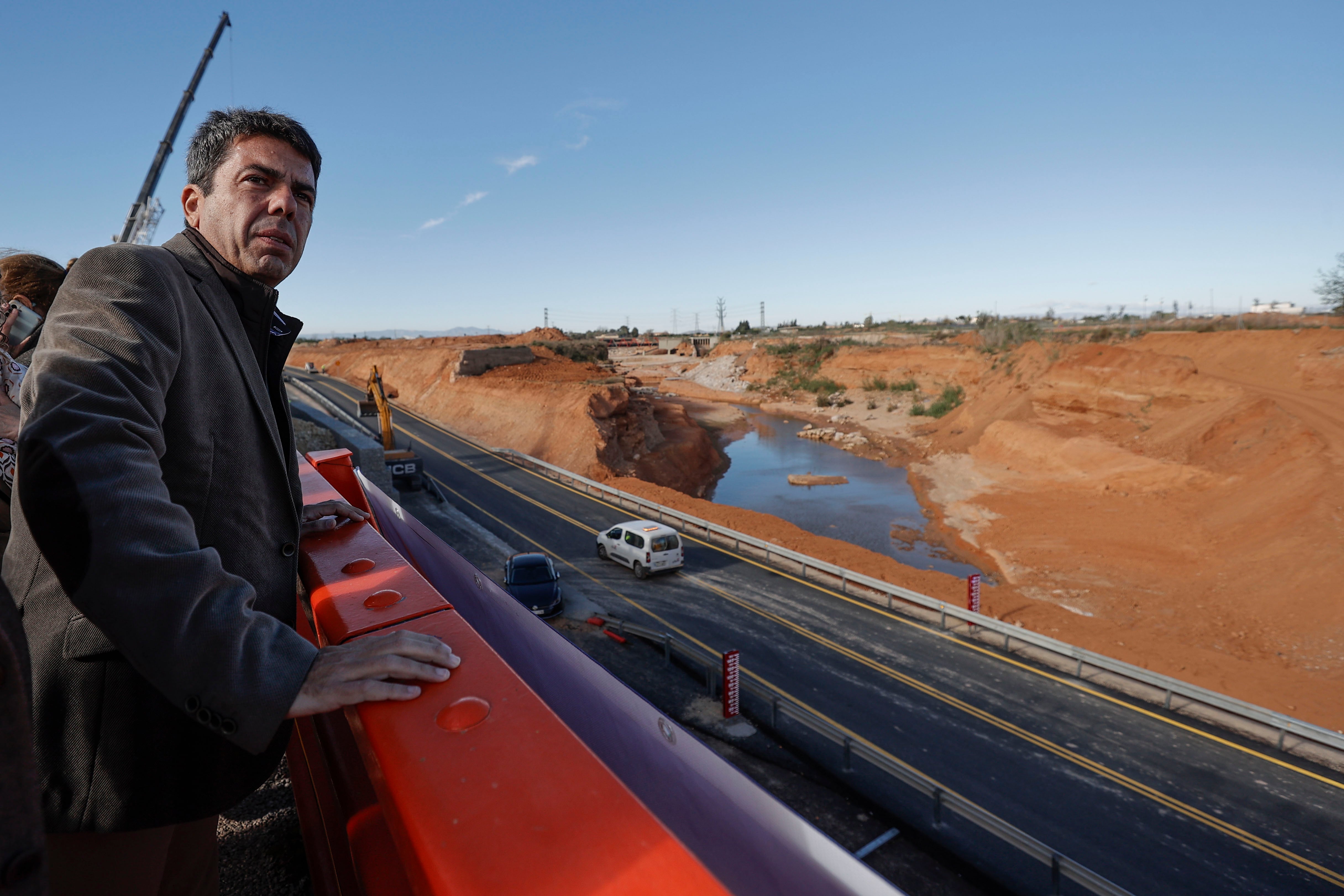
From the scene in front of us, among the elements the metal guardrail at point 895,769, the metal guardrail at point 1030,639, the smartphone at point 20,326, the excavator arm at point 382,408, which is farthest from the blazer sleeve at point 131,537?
the excavator arm at point 382,408

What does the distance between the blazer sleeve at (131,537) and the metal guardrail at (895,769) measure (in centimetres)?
1075

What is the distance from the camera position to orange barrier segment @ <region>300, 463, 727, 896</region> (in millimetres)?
944

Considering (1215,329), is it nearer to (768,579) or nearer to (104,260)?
(768,579)

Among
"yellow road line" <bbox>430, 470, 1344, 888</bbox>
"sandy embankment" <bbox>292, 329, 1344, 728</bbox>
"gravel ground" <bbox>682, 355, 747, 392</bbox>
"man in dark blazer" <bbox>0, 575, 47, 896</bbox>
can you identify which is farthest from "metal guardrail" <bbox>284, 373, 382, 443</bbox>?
"gravel ground" <bbox>682, 355, 747, 392</bbox>

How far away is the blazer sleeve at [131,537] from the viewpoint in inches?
42.5

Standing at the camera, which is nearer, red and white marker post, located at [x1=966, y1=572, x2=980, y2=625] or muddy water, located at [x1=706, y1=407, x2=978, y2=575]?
red and white marker post, located at [x1=966, y1=572, x2=980, y2=625]

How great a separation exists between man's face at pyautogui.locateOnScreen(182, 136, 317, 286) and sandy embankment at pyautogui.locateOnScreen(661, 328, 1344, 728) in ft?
70.4

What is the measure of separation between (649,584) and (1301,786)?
1505 centimetres

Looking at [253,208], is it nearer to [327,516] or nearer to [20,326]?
[327,516]

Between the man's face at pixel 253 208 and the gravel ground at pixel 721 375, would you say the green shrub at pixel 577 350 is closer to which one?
the gravel ground at pixel 721 375

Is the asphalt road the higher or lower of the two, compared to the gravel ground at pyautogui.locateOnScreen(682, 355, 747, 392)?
lower

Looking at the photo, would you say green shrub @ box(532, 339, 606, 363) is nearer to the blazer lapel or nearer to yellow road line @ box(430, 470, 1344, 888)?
yellow road line @ box(430, 470, 1344, 888)

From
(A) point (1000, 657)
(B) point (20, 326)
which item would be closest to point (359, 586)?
(B) point (20, 326)

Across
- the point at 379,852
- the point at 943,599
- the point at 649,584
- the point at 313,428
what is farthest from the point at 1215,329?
the point at 379,852
